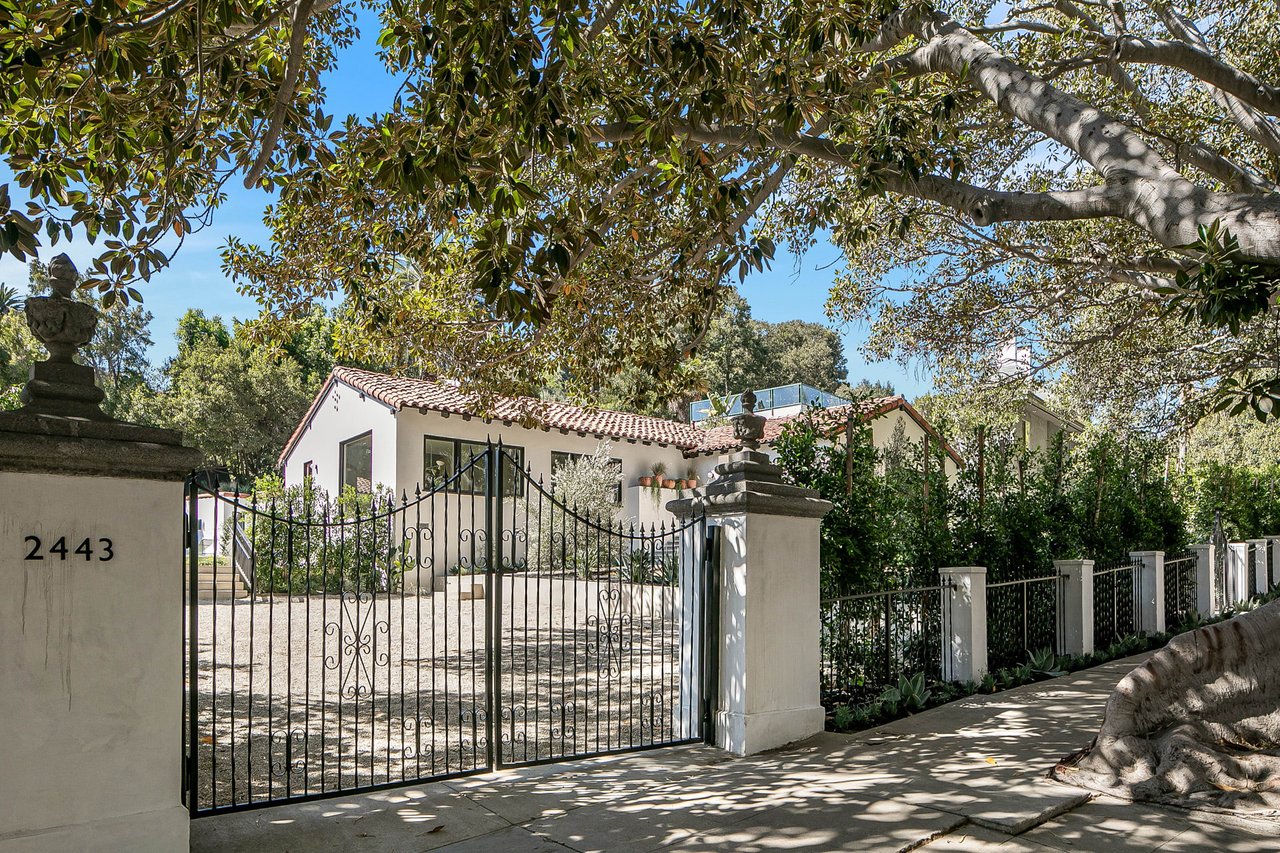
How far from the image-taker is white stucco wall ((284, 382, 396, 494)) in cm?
2128

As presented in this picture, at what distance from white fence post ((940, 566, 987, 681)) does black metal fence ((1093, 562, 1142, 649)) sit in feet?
11.5

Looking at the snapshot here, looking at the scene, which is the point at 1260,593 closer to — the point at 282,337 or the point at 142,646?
the point at 282,337

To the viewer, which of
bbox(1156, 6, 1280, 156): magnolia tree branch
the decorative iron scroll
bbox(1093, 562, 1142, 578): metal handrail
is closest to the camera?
the decorative iron scroll

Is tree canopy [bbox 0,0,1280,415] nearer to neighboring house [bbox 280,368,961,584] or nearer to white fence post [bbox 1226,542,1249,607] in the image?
white fence post [bbox 1226,542,1249,607]

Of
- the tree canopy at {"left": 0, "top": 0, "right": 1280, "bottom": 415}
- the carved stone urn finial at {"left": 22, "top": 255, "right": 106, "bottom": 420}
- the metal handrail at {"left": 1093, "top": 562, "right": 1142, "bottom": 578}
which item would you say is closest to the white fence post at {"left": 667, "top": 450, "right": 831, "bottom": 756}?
the tree canopy at {"left": 0, "top": 0, "right": 1280, "bottom": 415}

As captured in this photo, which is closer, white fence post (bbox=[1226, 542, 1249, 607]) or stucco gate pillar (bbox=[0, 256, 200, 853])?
stucco gate pillar (bbox=[0, 256, 200, 853])

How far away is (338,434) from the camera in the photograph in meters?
24.3

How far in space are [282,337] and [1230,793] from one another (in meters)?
9.68

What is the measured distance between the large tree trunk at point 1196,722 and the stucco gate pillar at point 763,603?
2059 millimetres

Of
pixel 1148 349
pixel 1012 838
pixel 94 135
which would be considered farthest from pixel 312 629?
pixel 1148 349

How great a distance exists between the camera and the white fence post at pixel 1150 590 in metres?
13.6

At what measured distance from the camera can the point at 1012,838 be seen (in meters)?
5.33

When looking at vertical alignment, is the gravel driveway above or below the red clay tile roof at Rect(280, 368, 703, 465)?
below

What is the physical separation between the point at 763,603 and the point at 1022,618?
17.7 feet
